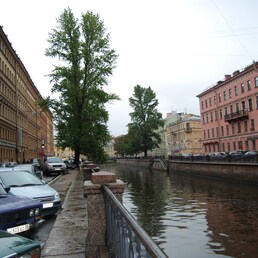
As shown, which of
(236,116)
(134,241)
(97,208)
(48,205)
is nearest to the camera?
(134,241)

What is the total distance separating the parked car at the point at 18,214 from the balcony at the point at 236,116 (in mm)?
50048

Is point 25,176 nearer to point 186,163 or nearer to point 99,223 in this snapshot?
point 99,223

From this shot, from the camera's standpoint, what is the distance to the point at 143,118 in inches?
2709

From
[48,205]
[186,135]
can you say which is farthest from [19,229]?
[186,135]

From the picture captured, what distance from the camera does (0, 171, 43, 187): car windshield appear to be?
34.0 ft

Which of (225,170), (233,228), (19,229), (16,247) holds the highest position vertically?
(16,247)

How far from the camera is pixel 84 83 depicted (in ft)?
122

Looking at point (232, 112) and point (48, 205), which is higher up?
point (232, 112)

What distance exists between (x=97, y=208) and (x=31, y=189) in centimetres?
554

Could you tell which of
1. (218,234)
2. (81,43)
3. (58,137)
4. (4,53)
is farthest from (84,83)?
(218,234)

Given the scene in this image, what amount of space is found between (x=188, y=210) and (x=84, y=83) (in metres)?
25.0

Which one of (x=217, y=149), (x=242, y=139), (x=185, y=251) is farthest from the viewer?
(x=217, y=149)

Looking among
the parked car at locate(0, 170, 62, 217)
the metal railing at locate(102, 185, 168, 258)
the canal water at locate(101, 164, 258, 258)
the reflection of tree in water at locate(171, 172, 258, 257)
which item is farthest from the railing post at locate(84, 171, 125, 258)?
the reflection of tree in water at locate(171, 172, 258, 257)

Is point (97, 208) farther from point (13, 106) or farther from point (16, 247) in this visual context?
point (13, 106)
